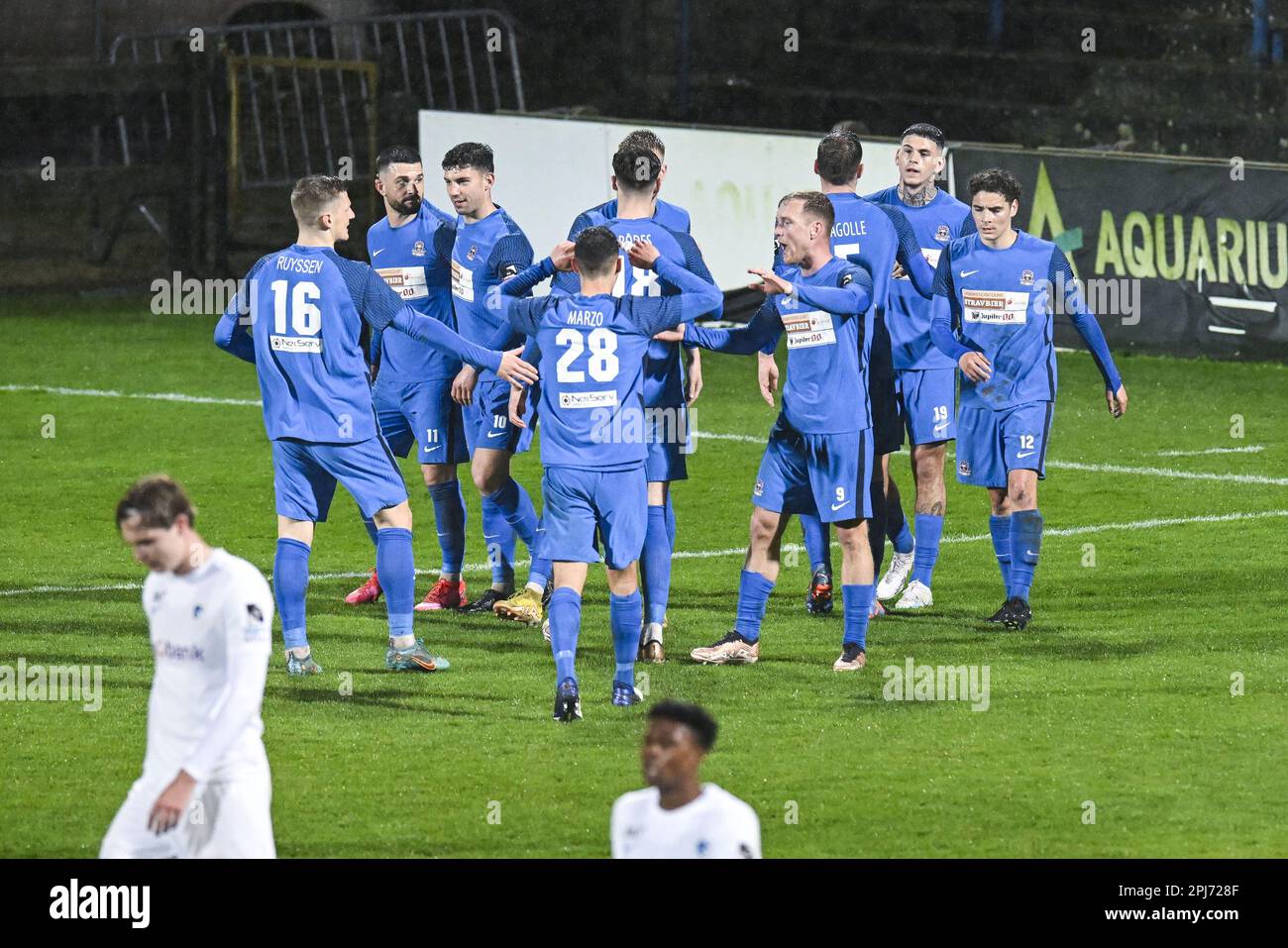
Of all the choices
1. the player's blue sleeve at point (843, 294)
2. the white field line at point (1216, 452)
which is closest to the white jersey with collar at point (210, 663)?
the player's blue sleeve at point (843, 294)

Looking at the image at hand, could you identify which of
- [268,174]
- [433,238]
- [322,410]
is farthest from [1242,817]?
[268,174]

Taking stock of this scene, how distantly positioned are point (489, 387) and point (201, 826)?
546 cm

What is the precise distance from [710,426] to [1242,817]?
10.1 m

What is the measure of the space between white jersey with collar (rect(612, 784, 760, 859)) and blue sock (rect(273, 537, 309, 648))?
4527 mm

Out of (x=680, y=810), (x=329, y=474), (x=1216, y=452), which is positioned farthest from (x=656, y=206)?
(x=1216, y=452)

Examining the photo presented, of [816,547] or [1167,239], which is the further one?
[1167,239]

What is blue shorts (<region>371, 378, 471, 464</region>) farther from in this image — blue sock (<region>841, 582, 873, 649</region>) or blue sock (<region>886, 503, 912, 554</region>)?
blue sock (<region>841, 582, 873, 649</region>)

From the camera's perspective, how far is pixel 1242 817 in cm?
758

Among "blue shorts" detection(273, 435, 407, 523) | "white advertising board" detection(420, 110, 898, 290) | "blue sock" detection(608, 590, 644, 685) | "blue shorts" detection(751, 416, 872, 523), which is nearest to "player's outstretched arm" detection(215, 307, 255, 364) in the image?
"blue shorts" detection(273, 435, 407, 523)

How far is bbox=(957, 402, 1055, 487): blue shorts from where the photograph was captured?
35.1ft

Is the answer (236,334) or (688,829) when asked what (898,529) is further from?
(688,829)

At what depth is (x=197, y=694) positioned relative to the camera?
5918mm

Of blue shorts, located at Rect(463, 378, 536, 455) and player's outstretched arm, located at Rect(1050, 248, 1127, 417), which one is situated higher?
player's outstretched arm, located at Rect(1050, 248, 1127, 417)
